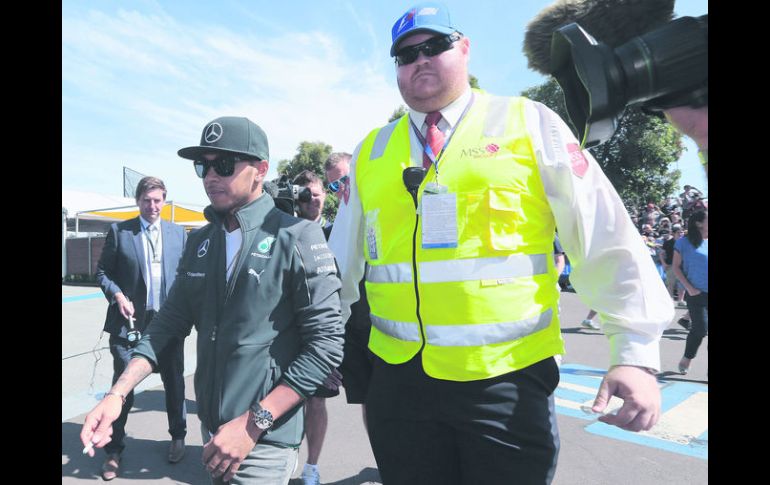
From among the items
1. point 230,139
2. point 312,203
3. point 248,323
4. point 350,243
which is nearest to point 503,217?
point 350,243

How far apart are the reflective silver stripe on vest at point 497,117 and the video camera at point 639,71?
1.52 feet

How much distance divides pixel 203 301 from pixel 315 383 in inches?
23.0

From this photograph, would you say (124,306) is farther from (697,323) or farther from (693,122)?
(697,323)

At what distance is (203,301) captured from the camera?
1.89 meters

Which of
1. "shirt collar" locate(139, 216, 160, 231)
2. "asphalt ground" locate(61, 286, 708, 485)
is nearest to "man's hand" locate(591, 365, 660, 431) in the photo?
"asphalt ground" locate(61, 286, 708, 485)

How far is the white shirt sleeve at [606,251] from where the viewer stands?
1.35m

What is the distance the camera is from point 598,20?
3.98 feet

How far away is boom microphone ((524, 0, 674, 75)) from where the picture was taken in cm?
115

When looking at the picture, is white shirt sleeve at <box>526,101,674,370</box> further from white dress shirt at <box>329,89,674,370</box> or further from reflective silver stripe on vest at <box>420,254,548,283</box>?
reflective silver stripe on vest at <box>420,254,548,283</box>

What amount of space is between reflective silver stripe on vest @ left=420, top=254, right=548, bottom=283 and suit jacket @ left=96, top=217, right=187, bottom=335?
2.94 meters

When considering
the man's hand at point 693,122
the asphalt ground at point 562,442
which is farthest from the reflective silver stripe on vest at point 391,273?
the asphalt ground at point 562,442
